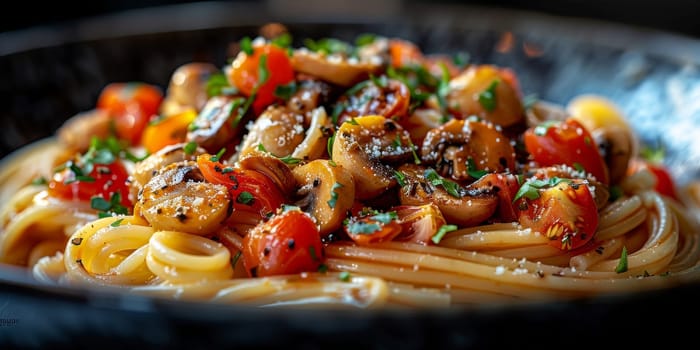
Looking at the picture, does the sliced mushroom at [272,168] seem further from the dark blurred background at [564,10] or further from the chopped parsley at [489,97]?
the dark blurred background at [564,10]

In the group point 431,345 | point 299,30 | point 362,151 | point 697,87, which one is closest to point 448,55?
Result: point 299,30

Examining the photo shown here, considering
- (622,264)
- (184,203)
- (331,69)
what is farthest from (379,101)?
(622,264)

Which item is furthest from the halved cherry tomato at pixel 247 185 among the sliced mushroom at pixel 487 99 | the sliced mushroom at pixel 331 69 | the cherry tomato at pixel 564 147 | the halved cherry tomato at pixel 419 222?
the cherry tomato at pixel 564 147

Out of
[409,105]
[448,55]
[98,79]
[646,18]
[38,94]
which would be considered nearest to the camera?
[409,105]

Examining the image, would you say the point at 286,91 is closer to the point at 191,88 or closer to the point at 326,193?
the point at 326,193

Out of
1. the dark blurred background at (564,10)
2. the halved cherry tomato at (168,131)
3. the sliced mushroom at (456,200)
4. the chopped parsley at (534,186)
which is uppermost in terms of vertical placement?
the chopped parsley at (534,186)

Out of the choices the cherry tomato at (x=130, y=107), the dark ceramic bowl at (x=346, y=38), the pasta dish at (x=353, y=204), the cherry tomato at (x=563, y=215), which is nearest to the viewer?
the dark ceramic bowl at (x=346, y=38)

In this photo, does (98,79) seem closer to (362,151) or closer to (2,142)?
(2,142)
